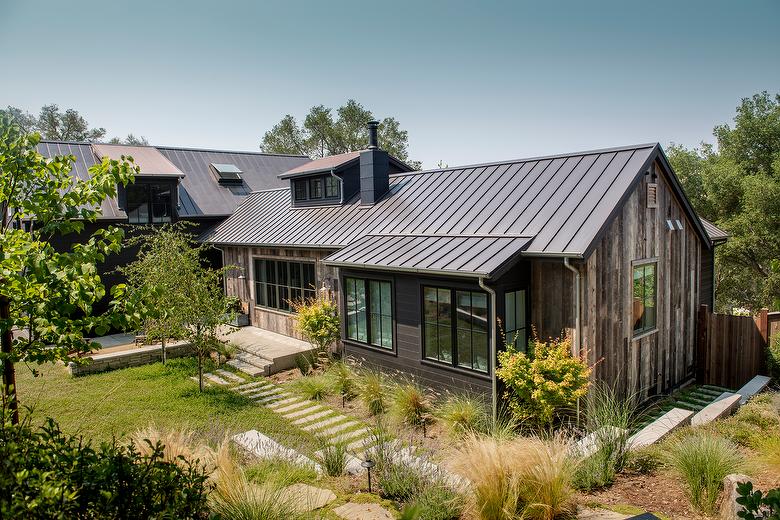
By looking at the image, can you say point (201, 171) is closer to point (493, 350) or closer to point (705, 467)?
point (493, 350)

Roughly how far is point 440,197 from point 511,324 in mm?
4410

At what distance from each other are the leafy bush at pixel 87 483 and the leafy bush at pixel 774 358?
11.9 metres

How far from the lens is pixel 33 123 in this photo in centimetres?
4516

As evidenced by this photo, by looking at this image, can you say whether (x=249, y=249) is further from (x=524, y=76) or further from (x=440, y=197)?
(x=524, y=76)

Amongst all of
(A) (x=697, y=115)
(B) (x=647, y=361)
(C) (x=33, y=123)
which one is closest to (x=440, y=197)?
(B) (x=647, y=361)

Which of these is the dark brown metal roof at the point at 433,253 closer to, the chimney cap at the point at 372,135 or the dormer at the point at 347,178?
the dormer at the point at 347,178

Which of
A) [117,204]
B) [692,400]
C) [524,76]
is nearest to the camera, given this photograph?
[692,400]

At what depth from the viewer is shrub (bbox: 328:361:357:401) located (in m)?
10.0

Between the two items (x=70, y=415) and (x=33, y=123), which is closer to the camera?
(x=70, y=415)

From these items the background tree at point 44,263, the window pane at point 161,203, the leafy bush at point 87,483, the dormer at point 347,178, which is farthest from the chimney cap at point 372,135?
the leafy bush at point 87,483

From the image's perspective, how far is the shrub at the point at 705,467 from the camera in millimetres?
4985

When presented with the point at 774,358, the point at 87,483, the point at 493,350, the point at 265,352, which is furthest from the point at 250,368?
the point at 774,358

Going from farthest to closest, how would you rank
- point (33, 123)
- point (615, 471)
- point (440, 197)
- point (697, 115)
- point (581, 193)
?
1. point (33, 123)
2. point (697, 115)
3. point (440, 197)
4. point (581, 193)
5. point (615, 471)

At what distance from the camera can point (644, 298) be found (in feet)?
31.7
